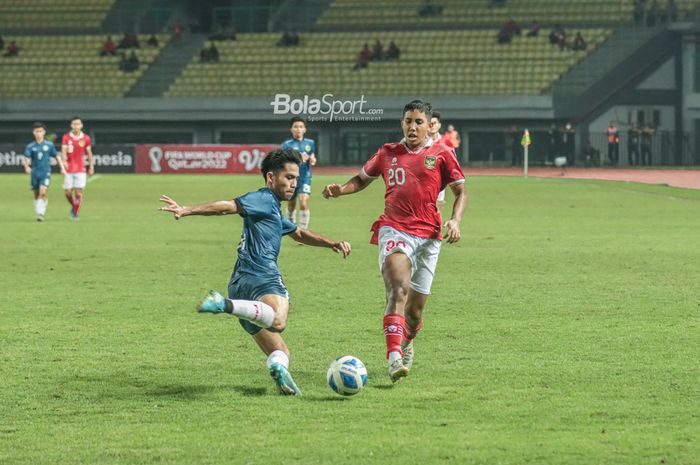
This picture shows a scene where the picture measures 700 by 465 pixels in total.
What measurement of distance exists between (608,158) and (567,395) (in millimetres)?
52730

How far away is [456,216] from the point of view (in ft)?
31.6

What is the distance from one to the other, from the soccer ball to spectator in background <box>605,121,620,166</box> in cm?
5222

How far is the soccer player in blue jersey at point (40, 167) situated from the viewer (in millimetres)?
27969

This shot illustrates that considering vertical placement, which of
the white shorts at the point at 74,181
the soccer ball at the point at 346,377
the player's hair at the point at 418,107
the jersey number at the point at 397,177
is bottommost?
the soccer ball at the point at 346,377

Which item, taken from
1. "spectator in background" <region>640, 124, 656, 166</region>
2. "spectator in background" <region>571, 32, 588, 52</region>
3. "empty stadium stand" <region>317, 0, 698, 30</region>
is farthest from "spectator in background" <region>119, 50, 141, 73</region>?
"spectator in background" <region>640, 124, 656, 166</region>

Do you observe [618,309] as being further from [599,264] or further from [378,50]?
[378,50]

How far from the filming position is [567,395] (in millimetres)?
8305

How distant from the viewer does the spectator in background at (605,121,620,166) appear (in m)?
58.8

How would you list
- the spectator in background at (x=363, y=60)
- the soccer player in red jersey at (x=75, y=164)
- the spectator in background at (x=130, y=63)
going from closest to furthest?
→ the soccer player in red jersey at (x=75, y=164)
the spectator in background at (x=363, y=60)
the spectator in background at (x=130, y=63)

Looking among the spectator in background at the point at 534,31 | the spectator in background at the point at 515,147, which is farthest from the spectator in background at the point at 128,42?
the spectator in background at the point at 515,147

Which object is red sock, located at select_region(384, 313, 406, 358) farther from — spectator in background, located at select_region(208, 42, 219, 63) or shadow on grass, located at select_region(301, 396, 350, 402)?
spectator in background, located at select_region(208, 42, 219, 63)

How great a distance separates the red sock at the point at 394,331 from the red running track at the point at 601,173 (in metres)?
39.4

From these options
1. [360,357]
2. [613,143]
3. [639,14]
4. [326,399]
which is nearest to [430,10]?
[639,14]

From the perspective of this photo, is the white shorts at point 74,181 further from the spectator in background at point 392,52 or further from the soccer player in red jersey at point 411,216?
the spectator in background at point 392,52
